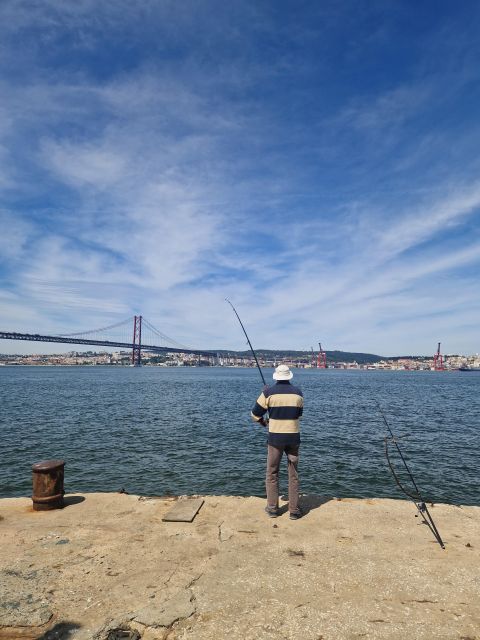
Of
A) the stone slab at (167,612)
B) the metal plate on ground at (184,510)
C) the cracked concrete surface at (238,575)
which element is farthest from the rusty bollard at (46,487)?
the stone slab at (167,612)

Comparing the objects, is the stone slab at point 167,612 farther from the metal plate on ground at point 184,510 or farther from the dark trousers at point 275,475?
the dark trousers at point 275,475

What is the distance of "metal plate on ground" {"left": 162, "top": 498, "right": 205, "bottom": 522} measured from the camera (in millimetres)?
5070

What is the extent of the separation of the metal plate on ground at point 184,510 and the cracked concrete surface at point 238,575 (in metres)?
0.09

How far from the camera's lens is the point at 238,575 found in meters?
3.74

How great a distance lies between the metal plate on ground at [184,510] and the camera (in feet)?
16.6

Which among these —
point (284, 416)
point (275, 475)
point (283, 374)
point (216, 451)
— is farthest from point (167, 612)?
point (216, 451)

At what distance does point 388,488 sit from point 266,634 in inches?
349

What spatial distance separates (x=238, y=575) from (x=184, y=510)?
→ 5.74 ft

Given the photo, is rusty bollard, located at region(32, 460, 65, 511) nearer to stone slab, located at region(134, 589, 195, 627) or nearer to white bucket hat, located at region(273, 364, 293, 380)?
stone slab, located at region(134, 589, 195, 627)

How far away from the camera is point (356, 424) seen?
2228cm

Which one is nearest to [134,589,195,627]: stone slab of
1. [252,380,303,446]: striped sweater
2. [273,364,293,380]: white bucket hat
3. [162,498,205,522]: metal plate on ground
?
[162,498,205,522]: metal plate on ground

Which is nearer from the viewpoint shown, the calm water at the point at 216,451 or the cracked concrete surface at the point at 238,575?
the cracked concrete surface at the point at 238,575

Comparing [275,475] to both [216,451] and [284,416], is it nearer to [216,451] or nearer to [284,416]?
[284,416]

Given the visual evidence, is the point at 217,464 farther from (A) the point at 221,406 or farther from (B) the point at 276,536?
(A) the point at 221,406
